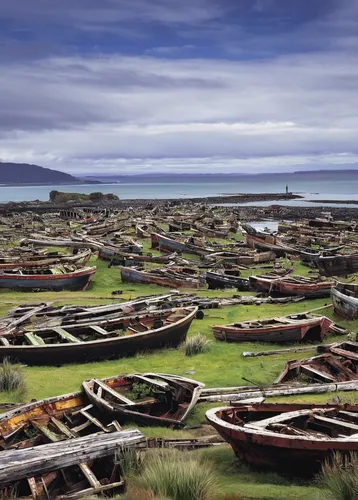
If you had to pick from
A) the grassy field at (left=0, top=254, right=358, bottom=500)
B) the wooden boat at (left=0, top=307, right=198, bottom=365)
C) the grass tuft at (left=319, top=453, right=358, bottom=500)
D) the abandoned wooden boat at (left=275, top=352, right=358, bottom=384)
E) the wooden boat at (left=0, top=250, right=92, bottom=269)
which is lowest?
the grassy field at (left=0, top=254, right=358, bottom=500)

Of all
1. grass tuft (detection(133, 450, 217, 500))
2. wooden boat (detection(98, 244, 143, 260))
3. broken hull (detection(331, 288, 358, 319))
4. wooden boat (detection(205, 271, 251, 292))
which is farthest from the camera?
wooden boat (detection(98, 244, 143, 260))

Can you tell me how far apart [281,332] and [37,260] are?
19.1m

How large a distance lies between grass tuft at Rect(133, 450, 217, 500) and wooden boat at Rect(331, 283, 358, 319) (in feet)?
44.7

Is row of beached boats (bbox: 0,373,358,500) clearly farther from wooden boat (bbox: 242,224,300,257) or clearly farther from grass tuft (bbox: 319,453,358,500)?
wooden boat (bbox: 242,224,300,257)

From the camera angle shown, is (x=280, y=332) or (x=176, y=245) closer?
(x=280, y=332)

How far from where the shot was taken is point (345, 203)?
122750mm

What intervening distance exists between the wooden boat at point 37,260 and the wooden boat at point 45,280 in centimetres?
102

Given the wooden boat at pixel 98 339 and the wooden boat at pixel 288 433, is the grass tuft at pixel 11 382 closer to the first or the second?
the wooden boat at pixel 98 339

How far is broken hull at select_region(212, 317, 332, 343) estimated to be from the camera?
17234 millimetres

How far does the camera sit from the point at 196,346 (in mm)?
16203

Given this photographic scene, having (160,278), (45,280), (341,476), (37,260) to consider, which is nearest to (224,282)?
(160,278)

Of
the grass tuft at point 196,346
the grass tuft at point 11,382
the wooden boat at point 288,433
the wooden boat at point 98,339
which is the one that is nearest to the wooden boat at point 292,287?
the wooden boat at point 98,339

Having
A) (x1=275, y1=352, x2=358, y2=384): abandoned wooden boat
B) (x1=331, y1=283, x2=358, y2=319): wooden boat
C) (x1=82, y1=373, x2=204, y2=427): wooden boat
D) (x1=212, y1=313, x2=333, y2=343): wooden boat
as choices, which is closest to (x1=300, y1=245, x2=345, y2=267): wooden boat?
(x1=331, y1=283, x2=358, y2=319): wooden boat

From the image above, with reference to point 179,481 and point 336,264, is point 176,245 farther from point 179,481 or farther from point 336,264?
point 179,481
